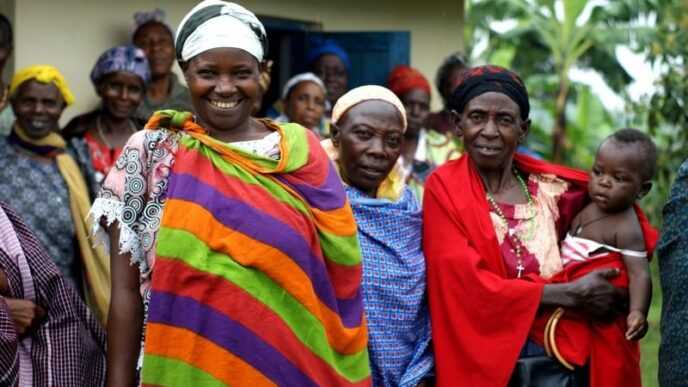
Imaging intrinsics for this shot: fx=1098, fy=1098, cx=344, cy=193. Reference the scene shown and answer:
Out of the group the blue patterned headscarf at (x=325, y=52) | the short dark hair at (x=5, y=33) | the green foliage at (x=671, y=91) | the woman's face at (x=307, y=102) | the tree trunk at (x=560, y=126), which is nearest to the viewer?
the short dark hair at (x=5, y=33)

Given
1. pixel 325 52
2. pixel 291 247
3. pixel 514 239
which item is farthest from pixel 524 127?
pixel 325 52

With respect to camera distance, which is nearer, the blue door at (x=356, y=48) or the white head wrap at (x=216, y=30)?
the white head wrap at (x=216, y=30)

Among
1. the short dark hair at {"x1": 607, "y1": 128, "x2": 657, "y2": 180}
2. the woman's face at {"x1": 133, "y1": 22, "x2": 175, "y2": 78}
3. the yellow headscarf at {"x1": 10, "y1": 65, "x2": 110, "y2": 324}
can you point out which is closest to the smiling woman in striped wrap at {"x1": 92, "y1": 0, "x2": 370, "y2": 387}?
the short dark hair at {"x1": 607, "y1": 128, "x2": 657, "y2": 180}

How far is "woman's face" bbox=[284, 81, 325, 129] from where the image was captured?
694 centimetres

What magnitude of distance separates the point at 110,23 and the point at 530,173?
12.4 feet

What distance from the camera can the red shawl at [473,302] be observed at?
3953 mm

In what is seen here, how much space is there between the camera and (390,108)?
13.2ft

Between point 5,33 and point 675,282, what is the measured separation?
13.0ft

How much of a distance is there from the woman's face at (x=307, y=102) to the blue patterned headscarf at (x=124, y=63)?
1.03 metres

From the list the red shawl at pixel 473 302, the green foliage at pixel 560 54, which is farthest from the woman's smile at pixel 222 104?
the green foliage at pixel 560 54

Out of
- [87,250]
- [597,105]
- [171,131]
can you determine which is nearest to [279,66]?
[87,250]

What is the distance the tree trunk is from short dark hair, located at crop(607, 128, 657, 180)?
1227cm

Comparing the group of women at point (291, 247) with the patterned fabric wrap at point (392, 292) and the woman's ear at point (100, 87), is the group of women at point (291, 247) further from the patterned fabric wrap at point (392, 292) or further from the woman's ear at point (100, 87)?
the woman's ear at point (100, 87)

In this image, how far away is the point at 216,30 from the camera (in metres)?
3.27
